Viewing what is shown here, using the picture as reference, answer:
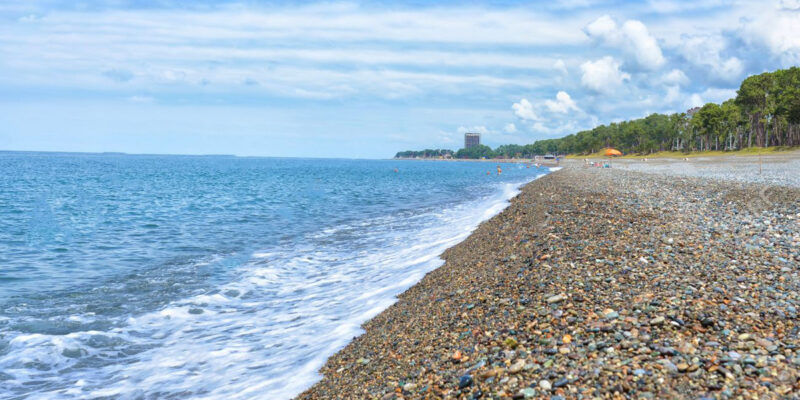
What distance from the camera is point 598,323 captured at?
19.5ft

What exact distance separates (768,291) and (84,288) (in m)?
16.3

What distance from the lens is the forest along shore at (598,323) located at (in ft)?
15.5

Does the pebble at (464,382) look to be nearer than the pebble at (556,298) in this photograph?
Yes

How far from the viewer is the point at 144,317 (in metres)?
10.7

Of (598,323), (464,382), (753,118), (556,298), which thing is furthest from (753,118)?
(464,382)

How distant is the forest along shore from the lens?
473cm

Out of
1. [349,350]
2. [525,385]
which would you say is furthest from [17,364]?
[525,385]

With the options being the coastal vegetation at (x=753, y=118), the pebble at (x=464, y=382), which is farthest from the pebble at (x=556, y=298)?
the coastal vegetation at (x=753, y=118)

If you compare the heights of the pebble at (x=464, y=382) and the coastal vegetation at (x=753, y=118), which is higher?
the coastal vegetation at (x=753, y=118)

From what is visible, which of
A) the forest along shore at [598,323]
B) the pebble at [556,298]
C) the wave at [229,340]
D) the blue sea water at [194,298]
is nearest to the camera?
the forest along shore at [598,323]

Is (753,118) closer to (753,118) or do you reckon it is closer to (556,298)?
(753,118)

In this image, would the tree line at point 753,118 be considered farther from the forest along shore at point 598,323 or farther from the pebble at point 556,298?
the pebble at point 556,298

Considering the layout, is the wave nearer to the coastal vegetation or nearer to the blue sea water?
the blue sea water

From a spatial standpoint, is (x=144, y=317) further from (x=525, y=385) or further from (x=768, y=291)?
(x=768, y=291)
